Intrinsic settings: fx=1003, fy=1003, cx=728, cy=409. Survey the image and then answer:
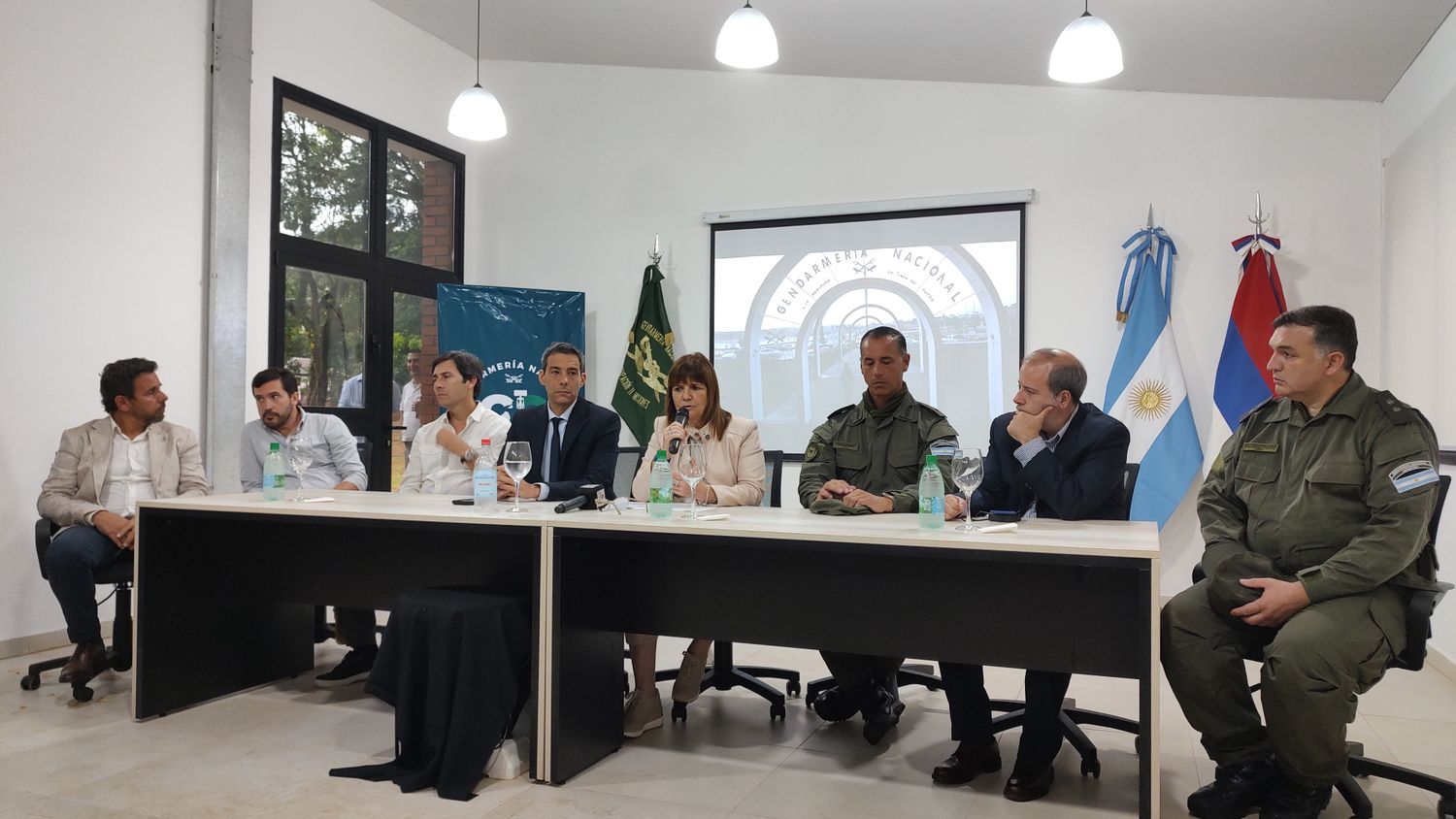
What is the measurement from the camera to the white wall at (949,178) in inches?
189

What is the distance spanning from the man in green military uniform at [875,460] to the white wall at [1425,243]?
2.10 m

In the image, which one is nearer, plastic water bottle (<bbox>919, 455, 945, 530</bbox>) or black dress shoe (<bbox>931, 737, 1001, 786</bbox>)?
plastic water bottle (<bbox>919, 455, 945, 530</bbox>)

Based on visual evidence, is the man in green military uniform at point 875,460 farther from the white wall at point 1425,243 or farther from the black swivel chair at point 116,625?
the black swivel chair at point 116,625

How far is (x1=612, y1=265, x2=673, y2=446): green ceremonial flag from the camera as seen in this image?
5.96 metres

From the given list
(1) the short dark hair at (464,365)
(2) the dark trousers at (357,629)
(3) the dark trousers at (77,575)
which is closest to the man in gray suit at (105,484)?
(3) the dark trousers at (77,575)

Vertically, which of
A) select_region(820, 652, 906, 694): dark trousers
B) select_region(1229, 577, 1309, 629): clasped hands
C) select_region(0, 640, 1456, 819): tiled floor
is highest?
select_region(1229, 577, 1309, 629): clasped hands

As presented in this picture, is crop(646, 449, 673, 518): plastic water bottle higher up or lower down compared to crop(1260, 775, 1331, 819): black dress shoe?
higher up

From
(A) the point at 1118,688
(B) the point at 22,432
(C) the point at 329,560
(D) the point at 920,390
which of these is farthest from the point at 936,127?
(B) the point at 22,432

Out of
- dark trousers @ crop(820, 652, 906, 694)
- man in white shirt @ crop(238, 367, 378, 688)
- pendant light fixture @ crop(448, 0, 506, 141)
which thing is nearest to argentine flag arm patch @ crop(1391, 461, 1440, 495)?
dark trousers @ crop(820, 652, 906, 694)

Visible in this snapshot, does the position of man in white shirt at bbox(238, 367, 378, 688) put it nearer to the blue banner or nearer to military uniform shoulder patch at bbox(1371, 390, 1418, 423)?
the blue banner

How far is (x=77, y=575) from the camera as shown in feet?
11.3

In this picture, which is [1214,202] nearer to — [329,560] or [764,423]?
[764,423]

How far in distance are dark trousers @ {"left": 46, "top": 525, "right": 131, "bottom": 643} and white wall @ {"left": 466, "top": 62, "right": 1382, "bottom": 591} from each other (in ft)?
10.3

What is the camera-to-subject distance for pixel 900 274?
5.51 metres
